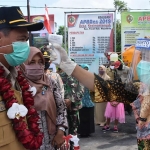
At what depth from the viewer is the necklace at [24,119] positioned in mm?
1971

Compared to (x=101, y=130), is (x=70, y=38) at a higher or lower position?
higher

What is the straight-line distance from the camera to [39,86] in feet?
9.87

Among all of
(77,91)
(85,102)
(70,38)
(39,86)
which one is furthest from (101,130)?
(39,86)

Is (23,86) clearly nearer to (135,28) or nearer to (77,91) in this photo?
(77,91)

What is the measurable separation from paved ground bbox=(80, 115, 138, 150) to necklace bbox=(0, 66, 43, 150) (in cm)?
364

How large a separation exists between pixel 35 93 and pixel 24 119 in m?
0.60

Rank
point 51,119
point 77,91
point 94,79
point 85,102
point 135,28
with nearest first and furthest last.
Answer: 1. point 94,79
2. point 51,119
3. point 77,91
4. point 85,102
5. point 135,28

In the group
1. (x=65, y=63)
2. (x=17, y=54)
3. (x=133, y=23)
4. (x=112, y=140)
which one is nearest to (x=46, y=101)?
(x=65, y=63)

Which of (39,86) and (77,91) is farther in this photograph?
(77,91)

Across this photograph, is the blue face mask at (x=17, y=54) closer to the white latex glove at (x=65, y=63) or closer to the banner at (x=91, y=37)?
the white latex glove at (x=65, y=63)

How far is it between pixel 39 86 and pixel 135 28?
9094mm

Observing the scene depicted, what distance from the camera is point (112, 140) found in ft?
20.6

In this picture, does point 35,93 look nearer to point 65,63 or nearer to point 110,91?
point 65,63

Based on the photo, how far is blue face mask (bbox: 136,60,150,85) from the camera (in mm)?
2588
